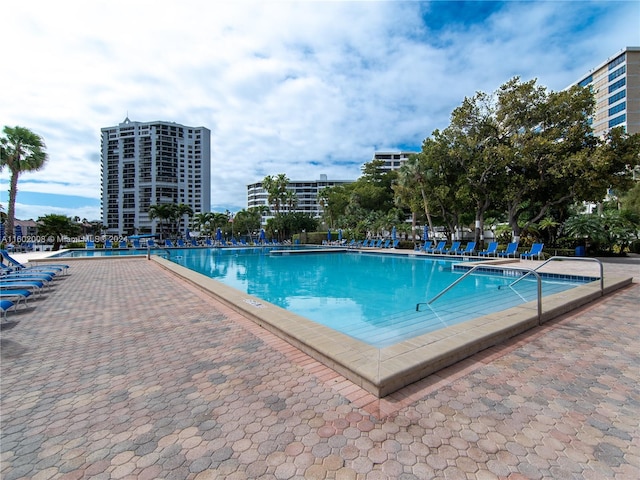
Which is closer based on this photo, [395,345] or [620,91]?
[395,345]

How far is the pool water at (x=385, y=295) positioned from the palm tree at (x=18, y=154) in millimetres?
20548

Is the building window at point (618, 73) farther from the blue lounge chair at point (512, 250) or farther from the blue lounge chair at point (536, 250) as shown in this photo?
the blue lounge chair at point (536, 250)

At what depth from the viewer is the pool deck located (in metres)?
1.91

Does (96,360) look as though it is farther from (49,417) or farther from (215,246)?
(215,246)

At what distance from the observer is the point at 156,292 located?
25.6 feet

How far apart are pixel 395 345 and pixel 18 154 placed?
3082 centimetres

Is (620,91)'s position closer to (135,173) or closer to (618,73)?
(618,73)

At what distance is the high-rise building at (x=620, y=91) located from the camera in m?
52.9

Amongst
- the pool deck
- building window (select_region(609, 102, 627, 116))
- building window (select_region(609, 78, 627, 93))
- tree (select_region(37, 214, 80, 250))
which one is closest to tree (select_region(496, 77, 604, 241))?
the pool deck

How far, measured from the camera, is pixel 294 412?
97.6 inches

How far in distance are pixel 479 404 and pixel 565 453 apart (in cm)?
64

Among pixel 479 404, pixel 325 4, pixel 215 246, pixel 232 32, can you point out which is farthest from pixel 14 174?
pixel 479 404

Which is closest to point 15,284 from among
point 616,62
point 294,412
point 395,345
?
point 294,412

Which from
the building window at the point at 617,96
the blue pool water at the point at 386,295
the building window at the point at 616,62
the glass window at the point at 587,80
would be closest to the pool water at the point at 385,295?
the blue pool water at the point at 386,295
